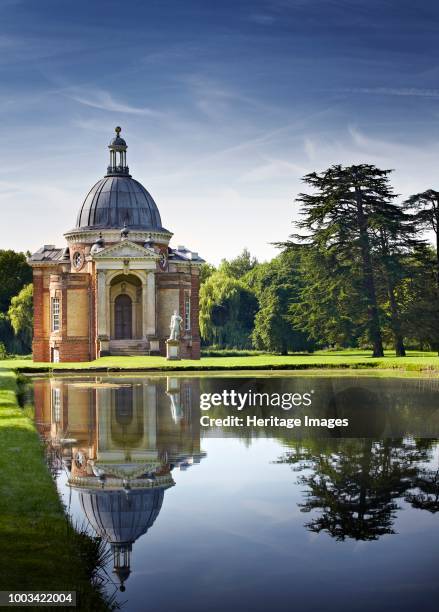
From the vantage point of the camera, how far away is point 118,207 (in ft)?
207

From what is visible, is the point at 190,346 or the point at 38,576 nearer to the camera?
the point at 38,576

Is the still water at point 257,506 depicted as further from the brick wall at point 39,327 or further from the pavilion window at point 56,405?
the brick wall at point 39,327

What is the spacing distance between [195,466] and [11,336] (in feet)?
247

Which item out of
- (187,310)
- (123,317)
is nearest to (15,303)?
(123,317)

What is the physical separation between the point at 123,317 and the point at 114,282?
2.58 metres

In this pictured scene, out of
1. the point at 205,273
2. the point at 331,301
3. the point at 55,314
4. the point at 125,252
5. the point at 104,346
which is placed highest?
the point at 205,273

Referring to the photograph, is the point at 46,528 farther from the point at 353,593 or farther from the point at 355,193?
the point at 355,193

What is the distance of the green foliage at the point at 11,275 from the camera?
9269 cm

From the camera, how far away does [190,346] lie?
63188 mm

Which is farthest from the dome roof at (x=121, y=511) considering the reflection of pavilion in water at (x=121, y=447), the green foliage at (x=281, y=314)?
the green foliage at (x=281, y=314)

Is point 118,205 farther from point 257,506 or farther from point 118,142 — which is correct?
point 257,506

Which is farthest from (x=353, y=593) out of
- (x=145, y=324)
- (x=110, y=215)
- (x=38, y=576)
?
(x=110, y=215)

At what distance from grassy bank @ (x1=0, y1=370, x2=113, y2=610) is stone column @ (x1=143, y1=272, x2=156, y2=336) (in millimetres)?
44514

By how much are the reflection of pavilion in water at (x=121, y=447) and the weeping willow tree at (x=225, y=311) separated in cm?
5242
